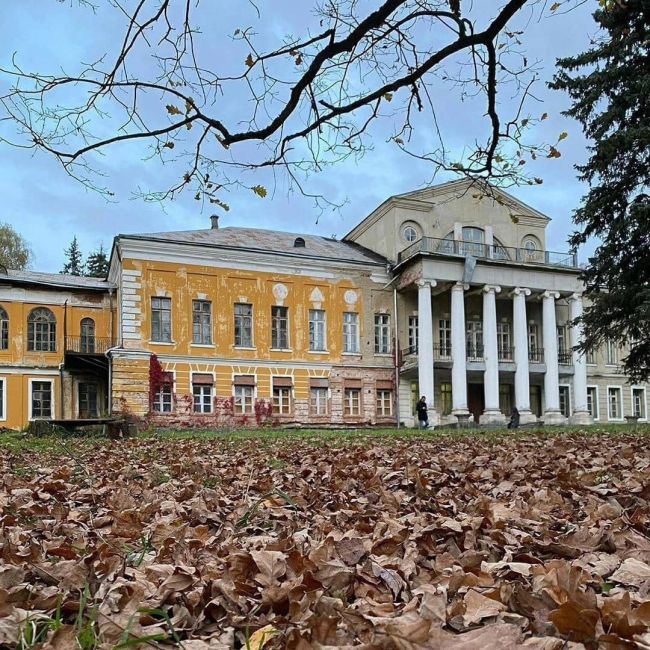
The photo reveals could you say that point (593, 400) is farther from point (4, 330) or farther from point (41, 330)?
point (4, 330)

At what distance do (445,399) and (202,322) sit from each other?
39.4 ft

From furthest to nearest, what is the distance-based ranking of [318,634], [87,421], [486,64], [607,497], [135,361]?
1. [135,361]
2. [87,421]
3. [486,64]
4. [607,497]
5. [318,634]

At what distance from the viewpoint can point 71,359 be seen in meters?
28.1

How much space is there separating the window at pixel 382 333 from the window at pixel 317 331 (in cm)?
265

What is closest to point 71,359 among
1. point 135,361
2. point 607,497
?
point 135,361

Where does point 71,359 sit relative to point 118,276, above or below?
below

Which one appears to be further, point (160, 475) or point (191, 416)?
point (191, 416)

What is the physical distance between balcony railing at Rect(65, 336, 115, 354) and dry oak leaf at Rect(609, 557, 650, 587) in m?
28.8

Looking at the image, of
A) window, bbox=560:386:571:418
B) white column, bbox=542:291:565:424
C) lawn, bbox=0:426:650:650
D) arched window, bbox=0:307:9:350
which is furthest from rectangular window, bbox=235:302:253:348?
lawn, bbox=0:426:650:650

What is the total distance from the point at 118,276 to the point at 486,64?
25.4 m

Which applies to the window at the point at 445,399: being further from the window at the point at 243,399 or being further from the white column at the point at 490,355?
the window at the point at 243,399

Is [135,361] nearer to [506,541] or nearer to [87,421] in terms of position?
[87,421]

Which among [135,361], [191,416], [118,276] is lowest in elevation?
[191,416]

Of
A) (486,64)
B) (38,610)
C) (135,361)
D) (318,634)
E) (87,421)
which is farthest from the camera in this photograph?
(135,361)
